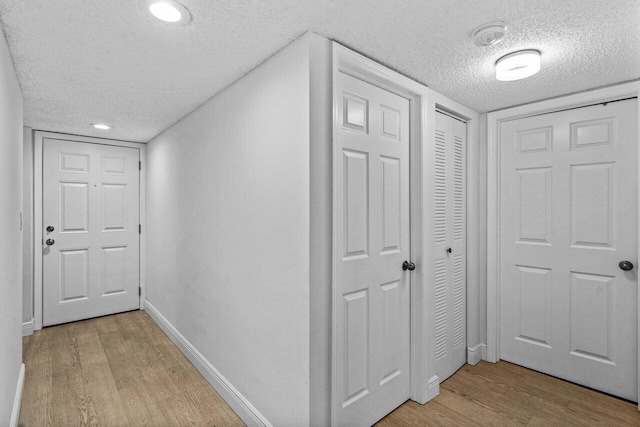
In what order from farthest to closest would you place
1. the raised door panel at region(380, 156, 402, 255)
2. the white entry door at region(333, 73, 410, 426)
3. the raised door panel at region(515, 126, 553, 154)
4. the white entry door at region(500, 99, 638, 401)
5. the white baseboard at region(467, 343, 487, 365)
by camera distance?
the white baseboard at region(467, 343, 487, 365), the raised door panel at region(515, 126, 553, 154), the white entry door at region(500, 99, 638, 401), the raised door panel at region(380, 156, 402, 255), the white entry door at region(333, 73, 410, 426)

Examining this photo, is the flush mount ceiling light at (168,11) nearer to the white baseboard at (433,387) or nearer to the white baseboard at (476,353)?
the white baseboard at (433,387)

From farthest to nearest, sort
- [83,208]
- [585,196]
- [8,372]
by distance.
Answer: [83,208] < [585,196] < [8,372]

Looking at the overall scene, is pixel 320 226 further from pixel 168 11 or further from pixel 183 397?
pixel 183 397

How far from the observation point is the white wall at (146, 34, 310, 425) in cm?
164

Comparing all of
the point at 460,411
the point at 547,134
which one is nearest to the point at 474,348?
the point at 460,411

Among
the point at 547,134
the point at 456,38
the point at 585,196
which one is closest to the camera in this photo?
the point at 456,38

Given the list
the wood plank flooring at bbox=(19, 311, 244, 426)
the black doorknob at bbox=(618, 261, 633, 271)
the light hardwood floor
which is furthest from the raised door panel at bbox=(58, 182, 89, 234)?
the black doorknob at bbox=(618, 261, 633, 271)

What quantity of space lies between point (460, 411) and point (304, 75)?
2.27m

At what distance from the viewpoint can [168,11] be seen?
1.42m

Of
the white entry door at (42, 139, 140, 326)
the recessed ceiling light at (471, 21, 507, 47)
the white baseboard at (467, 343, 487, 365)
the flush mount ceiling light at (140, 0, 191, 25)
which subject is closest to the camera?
the flush mount ceiling light at (140, 0, 191, 25)

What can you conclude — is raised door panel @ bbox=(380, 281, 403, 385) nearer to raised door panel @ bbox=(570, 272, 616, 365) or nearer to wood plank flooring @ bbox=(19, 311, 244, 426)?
wood plank flooring @ bbox=(19, 311, 244, 426)

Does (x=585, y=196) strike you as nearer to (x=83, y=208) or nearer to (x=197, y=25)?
(x=197, y=25)

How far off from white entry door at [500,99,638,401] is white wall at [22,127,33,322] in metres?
4.75

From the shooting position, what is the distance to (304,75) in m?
1.60
